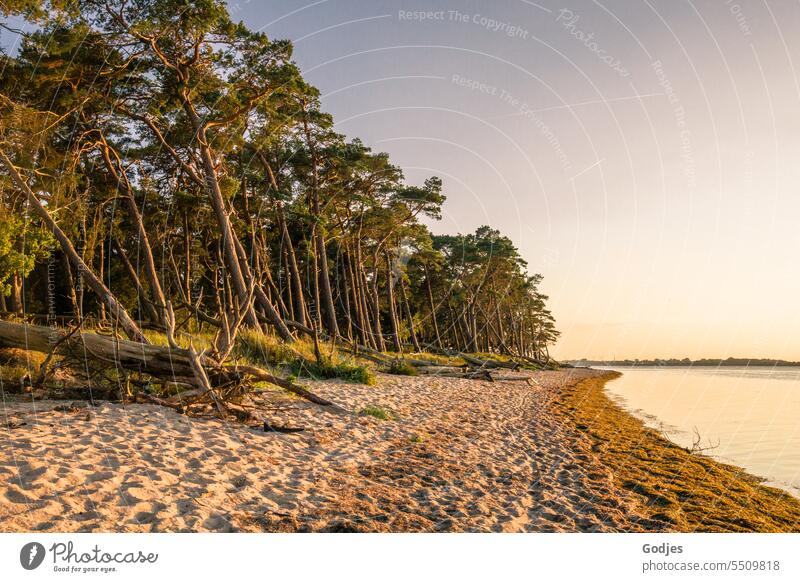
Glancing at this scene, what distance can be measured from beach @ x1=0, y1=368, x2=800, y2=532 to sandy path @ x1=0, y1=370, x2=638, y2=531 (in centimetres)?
2

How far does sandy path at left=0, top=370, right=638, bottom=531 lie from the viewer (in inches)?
200

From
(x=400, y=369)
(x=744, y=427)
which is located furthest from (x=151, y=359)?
(x=744, y=427)

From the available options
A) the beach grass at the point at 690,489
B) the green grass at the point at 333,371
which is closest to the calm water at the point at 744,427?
the beach grass at the point at 690,489

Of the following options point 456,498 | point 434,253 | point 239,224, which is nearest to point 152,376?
point 456,498

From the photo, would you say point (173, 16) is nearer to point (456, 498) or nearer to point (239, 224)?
point (239, 224)

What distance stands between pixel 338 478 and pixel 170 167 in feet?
83.6

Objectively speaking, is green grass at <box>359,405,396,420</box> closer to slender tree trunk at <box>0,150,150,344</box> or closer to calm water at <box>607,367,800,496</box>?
slender tree trunk at <box>0,150,150,344</box>

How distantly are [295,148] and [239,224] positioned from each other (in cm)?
627

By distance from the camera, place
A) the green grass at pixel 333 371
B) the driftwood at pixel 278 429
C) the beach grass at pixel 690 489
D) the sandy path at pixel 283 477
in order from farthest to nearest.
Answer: the green grass at pixel 333 371 → the driftwood at pixel 278 429 → the beach grass at pixel 690 489 → the sandy path at pixel 283 477

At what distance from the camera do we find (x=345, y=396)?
43.9ft

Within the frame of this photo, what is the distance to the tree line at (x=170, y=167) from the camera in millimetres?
14797

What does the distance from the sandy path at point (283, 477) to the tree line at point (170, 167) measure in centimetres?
293

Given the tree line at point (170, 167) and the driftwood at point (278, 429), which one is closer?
the driftwood at point (278, 429)

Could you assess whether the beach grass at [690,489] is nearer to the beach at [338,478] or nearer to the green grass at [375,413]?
the beach at [338,478]
